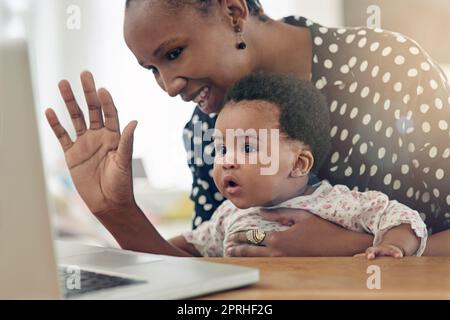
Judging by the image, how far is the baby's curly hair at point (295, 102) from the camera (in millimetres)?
1067

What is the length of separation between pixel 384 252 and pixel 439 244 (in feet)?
0.36

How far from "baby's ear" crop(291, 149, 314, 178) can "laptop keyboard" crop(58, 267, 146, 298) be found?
13.7 inches

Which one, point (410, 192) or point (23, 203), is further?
point (410, 192)

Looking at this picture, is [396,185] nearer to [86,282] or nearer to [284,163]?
[284,163]

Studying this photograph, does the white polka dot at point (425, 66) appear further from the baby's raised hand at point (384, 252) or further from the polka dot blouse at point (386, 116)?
the baby's raised hand at point (384, 252)

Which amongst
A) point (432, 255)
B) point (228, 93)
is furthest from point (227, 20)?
point (432, 255)

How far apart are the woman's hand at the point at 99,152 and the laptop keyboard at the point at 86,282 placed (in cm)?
30

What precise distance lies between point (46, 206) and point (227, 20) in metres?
0.56

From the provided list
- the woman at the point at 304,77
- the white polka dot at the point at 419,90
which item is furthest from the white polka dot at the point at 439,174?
the white polka dot at the point at 419,90

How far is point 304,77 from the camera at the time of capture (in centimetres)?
111

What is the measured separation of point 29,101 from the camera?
644mm

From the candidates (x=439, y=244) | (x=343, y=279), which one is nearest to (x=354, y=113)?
(x=439, y=244)

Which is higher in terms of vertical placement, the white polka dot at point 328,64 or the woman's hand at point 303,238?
the white polka dot at point 328,64

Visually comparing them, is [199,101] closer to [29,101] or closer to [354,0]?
[354,0]
